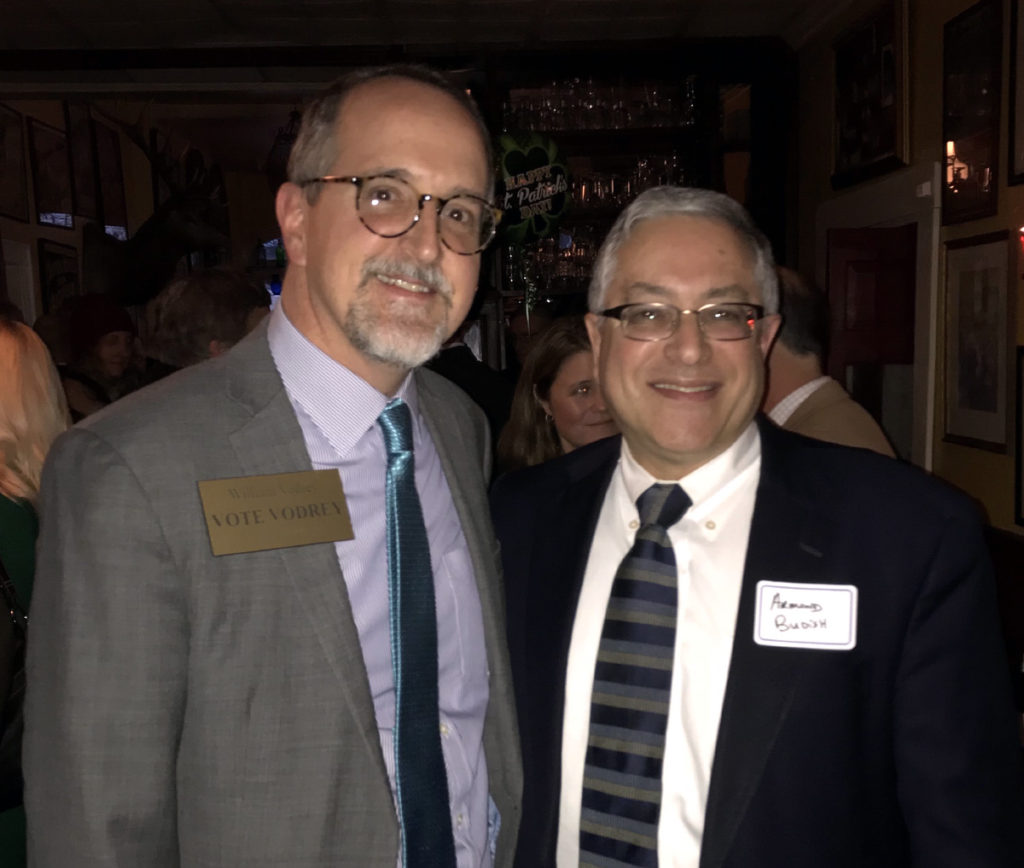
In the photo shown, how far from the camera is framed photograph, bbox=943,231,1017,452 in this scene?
3814 mm

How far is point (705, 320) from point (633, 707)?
633mm

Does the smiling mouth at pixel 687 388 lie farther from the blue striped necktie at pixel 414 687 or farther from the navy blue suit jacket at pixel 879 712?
the blue striped necktie at pixel 414 687

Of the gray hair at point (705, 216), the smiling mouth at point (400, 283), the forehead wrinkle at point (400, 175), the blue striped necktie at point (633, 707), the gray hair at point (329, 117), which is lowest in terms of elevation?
the blue striped necktie at point (633, 707)

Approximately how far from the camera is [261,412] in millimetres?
1356

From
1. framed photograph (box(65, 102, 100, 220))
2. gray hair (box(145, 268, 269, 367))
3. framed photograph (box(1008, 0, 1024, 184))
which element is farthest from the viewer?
framed photograph (box(65, 102, 100, 220))

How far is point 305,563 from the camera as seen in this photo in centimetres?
129

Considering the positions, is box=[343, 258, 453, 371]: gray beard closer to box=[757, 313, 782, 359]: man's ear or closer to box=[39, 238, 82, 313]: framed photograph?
box=[757, 313, 782, 359]: man's ear

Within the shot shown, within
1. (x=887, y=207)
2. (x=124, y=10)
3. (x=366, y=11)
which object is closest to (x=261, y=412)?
(x=887, y=207)

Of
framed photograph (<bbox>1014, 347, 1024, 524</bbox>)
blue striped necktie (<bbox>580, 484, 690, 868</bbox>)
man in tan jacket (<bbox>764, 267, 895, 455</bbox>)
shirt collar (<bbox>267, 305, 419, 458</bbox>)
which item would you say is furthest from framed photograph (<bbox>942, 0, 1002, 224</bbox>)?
shirt collar (<bbox>267, 305, 419, 458</bbox>)

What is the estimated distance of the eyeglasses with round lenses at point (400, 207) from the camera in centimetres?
145

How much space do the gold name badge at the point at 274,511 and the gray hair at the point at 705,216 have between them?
63cm

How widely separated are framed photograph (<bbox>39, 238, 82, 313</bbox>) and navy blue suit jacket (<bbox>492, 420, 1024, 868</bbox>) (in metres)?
6.59

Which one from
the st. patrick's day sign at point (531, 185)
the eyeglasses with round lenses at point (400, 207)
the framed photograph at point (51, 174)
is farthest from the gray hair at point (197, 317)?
the framed photograph at point (51, 174)

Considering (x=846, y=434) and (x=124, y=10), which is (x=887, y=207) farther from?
(x=124, y=10)
